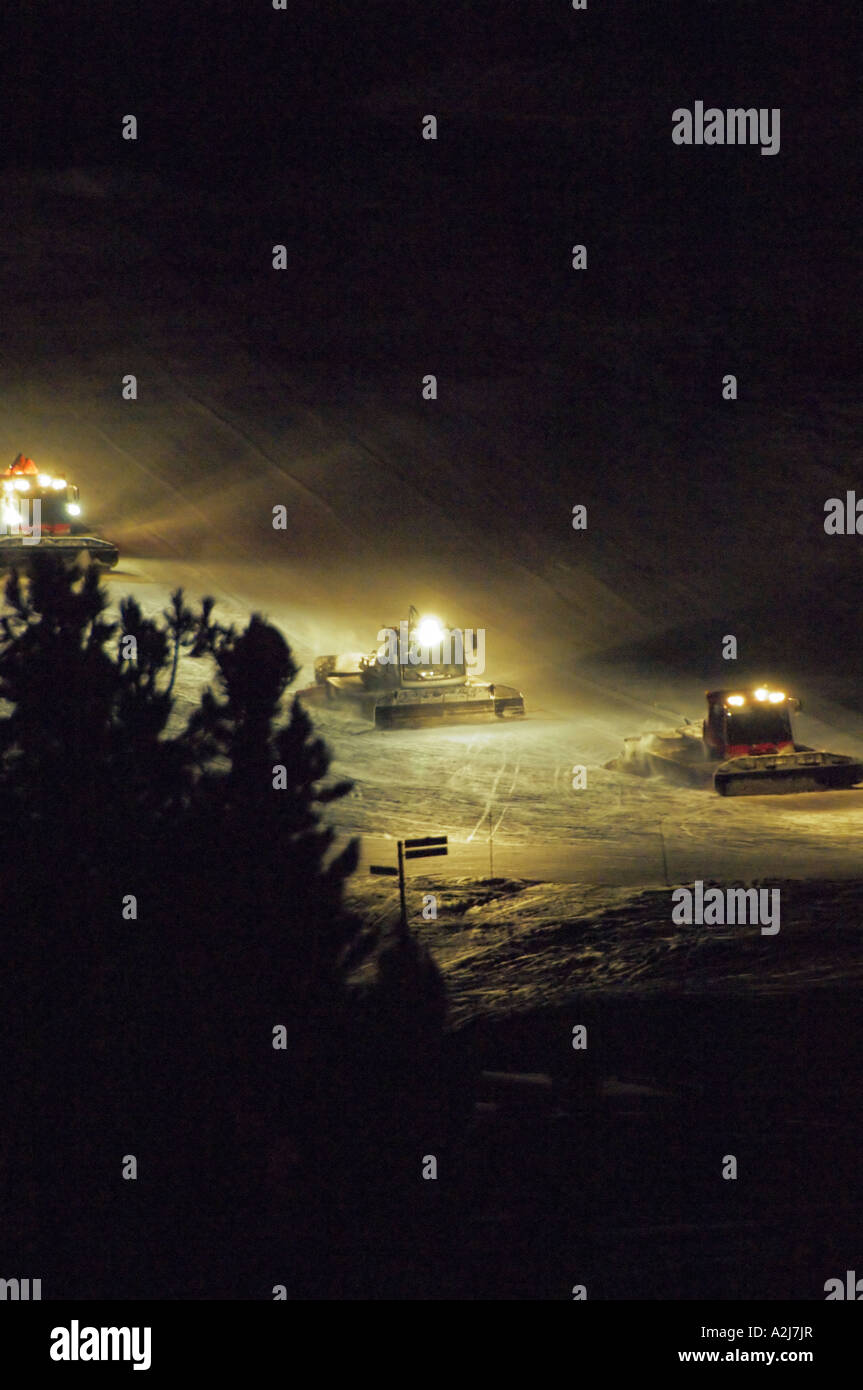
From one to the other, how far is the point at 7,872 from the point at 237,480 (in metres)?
29.7

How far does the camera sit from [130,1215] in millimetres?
9828

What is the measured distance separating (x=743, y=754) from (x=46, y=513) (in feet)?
49.8

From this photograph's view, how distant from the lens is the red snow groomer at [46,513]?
29.2 m

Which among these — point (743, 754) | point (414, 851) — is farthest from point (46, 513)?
point (414, 851)

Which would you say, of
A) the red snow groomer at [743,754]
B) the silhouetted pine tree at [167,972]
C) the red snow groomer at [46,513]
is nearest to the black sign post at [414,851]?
the silhouetted pine tree at [167,972]

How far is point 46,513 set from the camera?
29.6 m

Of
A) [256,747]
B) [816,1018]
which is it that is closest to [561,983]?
[816,1018]

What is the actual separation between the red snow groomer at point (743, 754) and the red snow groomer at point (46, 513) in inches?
468

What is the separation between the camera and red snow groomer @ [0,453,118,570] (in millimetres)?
29172

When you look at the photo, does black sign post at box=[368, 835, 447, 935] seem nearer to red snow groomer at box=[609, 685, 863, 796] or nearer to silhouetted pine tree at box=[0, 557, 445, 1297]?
silhouetted pine tree at box=[0, 557, 445, 1297]

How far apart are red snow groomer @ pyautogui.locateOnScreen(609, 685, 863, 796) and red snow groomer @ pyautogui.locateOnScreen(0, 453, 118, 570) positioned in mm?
11888

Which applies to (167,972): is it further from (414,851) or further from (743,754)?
(743,754)

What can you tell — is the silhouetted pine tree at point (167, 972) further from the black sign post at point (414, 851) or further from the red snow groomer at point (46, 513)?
the red snow groomer at point (46, 513)

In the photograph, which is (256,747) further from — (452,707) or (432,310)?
(432,310)
